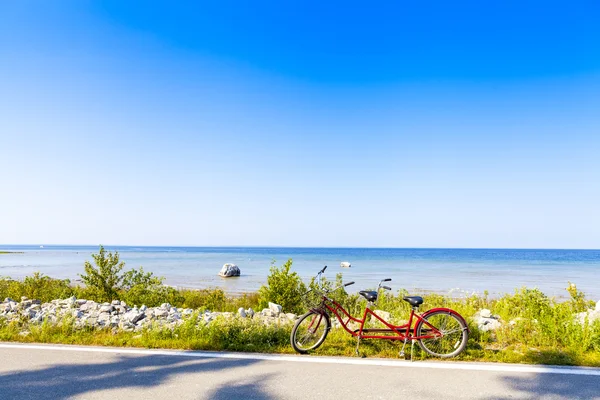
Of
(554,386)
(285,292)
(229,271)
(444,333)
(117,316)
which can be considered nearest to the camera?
(554,386)

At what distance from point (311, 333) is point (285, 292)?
21.0ft

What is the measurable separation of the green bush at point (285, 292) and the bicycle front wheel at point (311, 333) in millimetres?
6056

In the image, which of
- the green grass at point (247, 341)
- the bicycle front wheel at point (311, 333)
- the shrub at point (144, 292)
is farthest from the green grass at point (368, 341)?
the shrub at point (144, 292)

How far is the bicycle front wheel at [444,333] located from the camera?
626cm

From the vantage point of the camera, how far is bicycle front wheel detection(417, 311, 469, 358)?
6.26 m

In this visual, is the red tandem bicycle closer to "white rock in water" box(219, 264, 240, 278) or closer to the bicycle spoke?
the bicycle spoke

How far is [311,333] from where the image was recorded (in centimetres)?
658

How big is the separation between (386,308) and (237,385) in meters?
6.60

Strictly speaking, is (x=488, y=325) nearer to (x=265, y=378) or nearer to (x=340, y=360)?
(x=340, y=360)

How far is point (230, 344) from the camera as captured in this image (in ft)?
22.2

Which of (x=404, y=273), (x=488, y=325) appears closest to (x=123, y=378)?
(x=488, y=325)

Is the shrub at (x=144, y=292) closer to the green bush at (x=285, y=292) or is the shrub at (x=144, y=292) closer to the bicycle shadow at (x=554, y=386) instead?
the green bush at (x=285, y=292)

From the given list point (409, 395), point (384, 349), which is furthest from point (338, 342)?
point (409, 395)

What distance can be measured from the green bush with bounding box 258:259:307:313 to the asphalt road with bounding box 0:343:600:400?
6.55 meters
